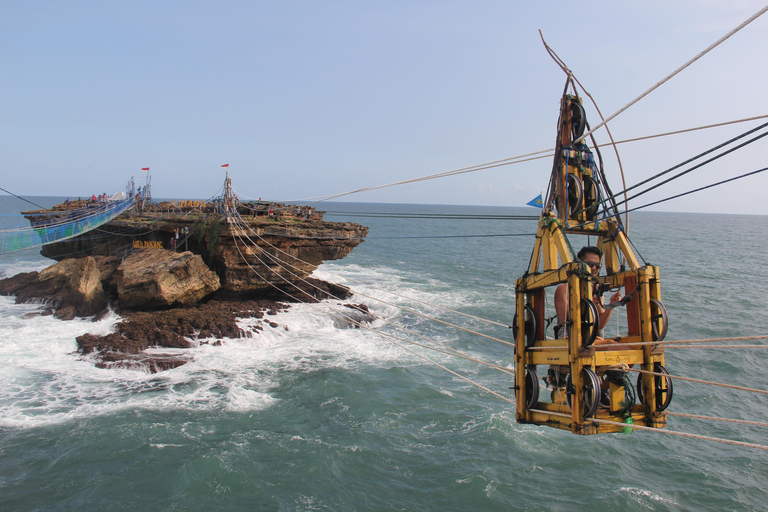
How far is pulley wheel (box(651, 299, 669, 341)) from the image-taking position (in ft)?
24.3

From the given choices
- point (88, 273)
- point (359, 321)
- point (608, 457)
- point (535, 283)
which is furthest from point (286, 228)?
→ point (535, 283)

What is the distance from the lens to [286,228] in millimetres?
28000

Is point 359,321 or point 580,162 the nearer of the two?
point 580,162

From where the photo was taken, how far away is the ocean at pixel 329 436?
13117mm

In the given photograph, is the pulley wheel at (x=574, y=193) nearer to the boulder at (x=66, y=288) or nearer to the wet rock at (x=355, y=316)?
the wet rock at (x=355, y=316)

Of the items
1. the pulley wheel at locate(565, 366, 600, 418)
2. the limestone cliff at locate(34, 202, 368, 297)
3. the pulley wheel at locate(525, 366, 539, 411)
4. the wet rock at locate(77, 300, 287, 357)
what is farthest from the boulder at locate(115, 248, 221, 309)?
the pulley wheel at locate(565, 366, 600, 418)

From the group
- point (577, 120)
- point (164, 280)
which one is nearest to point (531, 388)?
point (577, 120)

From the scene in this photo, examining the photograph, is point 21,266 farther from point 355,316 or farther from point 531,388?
point 531,388

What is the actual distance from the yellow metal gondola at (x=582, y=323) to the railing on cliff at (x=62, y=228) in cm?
2373

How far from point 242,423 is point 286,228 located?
13634 mm

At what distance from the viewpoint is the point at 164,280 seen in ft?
81.8

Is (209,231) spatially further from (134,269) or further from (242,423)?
(242,423)

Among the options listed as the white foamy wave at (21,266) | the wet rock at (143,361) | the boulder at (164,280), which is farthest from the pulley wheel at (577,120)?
the white foamy wave at (21,266)

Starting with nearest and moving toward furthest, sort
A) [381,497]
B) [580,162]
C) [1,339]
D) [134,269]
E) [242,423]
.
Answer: [580,162] → [381,497] → [242,423] → [1,339] → [134,269]
